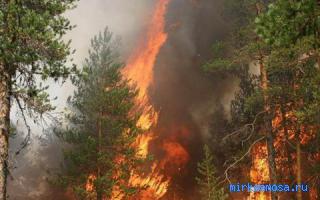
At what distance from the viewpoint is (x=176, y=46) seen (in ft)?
158

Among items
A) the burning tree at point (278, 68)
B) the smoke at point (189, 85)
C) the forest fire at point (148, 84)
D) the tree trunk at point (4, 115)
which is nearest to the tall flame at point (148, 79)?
the forest fire at point (148, 84)

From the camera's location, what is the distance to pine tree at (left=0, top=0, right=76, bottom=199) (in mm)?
9234

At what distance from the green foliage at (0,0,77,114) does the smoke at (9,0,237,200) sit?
20815 mm

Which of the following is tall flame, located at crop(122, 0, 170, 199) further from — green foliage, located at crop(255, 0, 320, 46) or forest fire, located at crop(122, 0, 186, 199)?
green foliage, located at crop(255, 0, 320, 46)

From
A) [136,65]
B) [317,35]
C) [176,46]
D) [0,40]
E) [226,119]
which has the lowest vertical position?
[317,35]

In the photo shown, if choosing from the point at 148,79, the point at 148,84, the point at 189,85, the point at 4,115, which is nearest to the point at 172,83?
the point at 189,85

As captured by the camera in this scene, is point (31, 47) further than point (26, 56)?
Yes

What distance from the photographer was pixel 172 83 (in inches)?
1761

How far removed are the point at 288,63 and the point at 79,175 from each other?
44.3ft

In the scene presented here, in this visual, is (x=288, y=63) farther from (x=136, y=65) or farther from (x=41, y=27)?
(x=136, y=65)

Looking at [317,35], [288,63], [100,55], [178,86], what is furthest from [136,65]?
[317,35]

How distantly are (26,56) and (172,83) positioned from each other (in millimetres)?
35635

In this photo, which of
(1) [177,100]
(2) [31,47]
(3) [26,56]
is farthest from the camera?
(1) [177,100]

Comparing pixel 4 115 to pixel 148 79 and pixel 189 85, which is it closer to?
pixel 148 79
